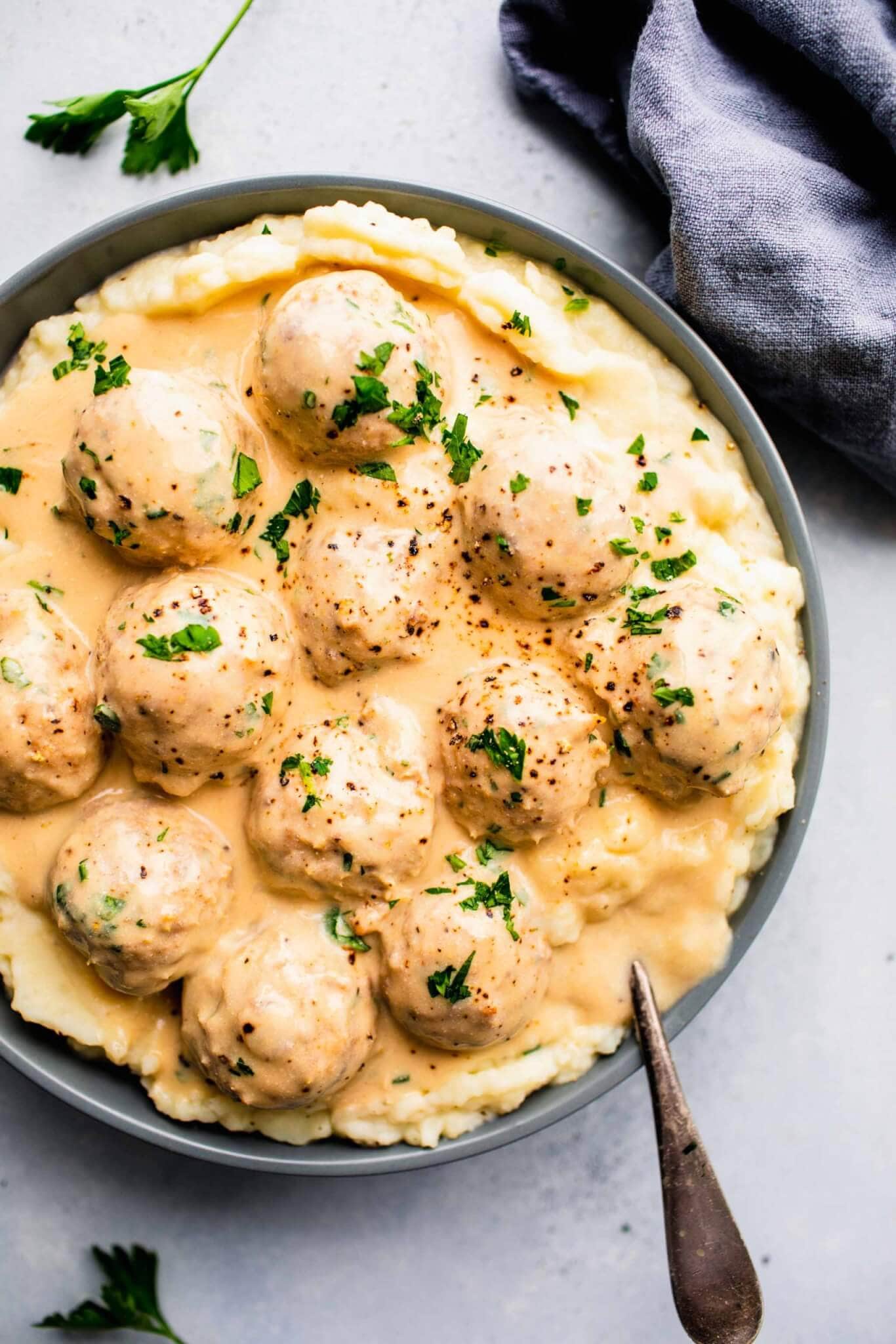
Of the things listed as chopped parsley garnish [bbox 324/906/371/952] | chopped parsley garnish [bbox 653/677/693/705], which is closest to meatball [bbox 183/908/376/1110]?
chopped parsley garnish [bbox 324/906/371/952]

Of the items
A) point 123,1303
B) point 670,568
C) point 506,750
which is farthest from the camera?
point 123,1303

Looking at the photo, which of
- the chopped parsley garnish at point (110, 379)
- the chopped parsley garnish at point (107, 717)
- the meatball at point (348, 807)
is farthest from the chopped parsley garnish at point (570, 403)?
the chopped parsley garnish at point (107, 717)

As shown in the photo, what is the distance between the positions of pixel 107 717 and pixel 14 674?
0.95 ft

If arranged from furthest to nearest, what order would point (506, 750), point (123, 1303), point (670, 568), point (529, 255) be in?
point (123, 1303) → point (529, 255) → point (670, 568) → point (506, 750)

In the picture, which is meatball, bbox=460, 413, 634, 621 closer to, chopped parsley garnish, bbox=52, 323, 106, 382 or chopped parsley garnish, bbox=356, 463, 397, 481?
chopped parsley garnish, bbox=356, 463, 397, 481

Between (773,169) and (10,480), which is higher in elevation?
(773,169)

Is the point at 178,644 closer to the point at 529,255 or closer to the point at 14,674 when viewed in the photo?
the point at 14,674

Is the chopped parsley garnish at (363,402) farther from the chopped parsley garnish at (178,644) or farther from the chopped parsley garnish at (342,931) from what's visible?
the chopped parsley garnish at (342,931)

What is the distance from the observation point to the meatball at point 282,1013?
318cm

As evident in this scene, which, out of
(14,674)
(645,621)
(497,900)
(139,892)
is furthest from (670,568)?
→ (14,674)

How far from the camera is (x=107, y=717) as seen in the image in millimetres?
3262

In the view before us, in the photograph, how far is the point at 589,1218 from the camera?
4320 mm

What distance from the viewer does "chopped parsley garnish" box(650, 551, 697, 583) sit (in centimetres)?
354

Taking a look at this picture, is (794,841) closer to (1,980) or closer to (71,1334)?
(1,980)
